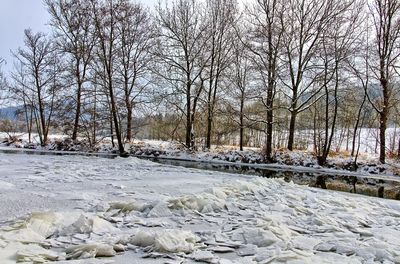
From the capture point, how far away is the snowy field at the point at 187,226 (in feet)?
14.7

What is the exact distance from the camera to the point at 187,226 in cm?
584

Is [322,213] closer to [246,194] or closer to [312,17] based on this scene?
[246,194]

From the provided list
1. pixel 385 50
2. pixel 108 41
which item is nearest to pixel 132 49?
pixel 108 41

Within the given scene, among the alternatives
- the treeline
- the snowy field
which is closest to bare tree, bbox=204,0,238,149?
the treeline

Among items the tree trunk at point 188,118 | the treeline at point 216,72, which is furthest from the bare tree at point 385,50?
the tree trunk at point 188,118

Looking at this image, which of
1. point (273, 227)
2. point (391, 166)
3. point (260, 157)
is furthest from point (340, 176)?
Answer: point (273, 227)

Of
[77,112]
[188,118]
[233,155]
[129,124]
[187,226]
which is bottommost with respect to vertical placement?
[187,226]

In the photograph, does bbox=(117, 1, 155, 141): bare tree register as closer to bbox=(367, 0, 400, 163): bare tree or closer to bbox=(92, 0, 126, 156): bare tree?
bbox=(92, 0, 126, 156): bare tree

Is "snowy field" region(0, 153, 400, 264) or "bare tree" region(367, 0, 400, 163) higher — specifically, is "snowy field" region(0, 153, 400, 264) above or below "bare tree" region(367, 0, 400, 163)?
below

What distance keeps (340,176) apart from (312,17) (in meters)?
10.3

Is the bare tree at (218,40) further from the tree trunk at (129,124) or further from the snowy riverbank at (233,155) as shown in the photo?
the tree trunk at (129,124)

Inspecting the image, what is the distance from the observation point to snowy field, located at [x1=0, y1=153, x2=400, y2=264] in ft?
14.7

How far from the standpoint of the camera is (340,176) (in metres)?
17.1

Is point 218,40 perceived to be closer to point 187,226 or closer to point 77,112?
point 77,112
